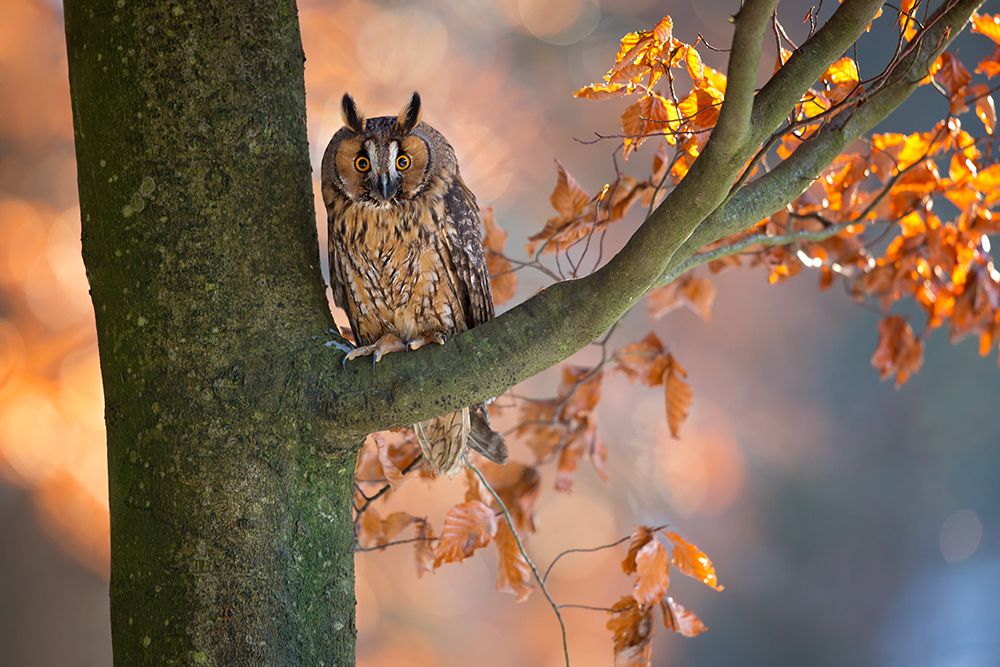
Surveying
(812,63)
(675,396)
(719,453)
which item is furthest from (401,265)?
(719,453)

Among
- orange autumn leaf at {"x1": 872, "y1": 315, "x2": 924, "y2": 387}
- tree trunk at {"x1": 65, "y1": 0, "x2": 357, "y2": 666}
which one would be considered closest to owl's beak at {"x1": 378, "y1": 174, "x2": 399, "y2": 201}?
tree trunk at {"x1": 65, "y1": 0, "x2": 357, "y2": 666}

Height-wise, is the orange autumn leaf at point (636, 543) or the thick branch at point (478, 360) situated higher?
the thick branch at point (478, 360)

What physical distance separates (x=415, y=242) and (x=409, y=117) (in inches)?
8.8

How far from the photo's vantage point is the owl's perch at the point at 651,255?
99 centimetres

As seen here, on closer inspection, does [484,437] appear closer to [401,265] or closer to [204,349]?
[401,265]

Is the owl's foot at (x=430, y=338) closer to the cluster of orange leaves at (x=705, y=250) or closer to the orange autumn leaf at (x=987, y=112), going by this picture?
the cluster of orange leaves at (x=705, y=250)

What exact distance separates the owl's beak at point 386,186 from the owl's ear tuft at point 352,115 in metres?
0.11

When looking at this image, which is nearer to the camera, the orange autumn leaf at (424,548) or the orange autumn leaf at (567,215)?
the orange autumn leaf at (567,215)

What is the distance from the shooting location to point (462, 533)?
4.79ft

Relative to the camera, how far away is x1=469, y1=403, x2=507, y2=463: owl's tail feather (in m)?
1.63

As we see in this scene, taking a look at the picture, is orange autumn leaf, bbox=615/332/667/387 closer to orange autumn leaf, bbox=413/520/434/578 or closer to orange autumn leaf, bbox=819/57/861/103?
orange autumn leaf, bbox=413/520/434/578

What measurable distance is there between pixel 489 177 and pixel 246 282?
3.56 meters

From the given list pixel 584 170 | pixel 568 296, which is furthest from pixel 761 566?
pixel 568 296

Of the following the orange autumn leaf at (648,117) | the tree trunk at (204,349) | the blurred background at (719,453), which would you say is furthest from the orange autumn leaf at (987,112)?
the blurred background at (719,453)
